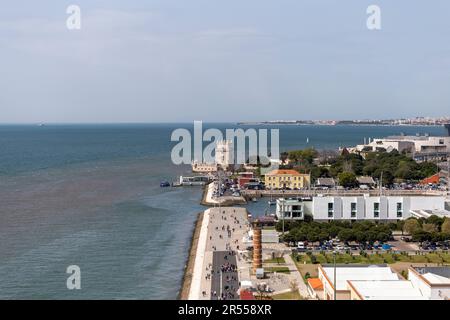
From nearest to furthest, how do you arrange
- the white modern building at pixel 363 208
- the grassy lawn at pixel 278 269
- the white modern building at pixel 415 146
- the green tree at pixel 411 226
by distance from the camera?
the grassy lawn at pixel 278 269 → the green tree at pixel 411 226 → the white modern building at pixel 363 208 → the white modern building at pixel 415 146

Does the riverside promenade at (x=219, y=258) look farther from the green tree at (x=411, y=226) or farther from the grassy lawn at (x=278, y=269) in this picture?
the green tree at (x=411, y=226)

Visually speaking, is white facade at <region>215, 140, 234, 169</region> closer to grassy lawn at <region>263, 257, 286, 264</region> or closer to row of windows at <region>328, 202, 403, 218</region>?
row of windows at <region>328, 202, 403, 218</region>

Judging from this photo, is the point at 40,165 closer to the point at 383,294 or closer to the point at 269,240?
the point at 269,240

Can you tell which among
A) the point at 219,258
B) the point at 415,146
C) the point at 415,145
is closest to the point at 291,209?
the point at 219,258

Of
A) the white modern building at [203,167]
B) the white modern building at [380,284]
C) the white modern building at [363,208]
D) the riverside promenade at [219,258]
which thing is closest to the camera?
the white modern building at [380,284]

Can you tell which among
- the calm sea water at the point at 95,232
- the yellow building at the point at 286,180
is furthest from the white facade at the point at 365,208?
the yellow building at the point at 286,180

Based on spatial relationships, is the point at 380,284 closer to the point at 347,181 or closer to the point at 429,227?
the point at 429,227

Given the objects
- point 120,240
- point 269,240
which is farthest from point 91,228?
point 269,240
